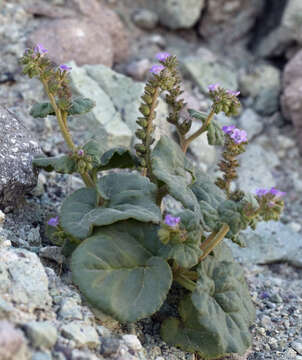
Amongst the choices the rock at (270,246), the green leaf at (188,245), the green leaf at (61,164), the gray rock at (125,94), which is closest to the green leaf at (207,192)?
the green leaf at (188,245)

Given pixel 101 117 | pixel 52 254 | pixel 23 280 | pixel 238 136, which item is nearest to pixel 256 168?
pixel 101 117

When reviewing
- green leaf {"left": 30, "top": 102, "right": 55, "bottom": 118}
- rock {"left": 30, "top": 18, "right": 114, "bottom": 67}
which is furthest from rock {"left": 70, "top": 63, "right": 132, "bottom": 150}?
green leaf {"left": 30, "top": 102, "right": 55, "bottom": 118}

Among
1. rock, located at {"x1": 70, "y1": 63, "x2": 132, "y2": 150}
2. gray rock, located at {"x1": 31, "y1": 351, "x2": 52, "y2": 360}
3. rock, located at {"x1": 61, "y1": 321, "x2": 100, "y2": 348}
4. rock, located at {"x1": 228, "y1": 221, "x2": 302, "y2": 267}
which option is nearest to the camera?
gray rock, located at {"x1": 31, "y1": 351, "x2": 52, "y2": 360}

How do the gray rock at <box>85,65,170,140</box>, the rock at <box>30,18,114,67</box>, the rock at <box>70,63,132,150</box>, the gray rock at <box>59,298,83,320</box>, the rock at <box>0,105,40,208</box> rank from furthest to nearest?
the rock at <box>30,18,114,67</box>
the gray rock at <box>85,65,170,140</box>
the rock at <box>70,63,132,150</box>
the rock at <box>0,105,40,208</box>
the gray rock at <box>59,298,83,320</box>

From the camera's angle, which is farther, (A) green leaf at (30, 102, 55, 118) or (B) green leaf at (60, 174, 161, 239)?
(A) green leaf at (30, 102, 55, 118)

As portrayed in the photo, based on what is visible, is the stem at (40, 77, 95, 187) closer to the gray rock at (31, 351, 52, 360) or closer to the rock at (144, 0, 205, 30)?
the gray rock at (31, 351, 52, 360)

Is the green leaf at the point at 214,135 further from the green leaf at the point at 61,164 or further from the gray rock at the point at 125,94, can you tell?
the gray rock at the point at 125,94

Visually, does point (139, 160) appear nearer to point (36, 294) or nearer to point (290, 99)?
point (36, 294)
